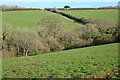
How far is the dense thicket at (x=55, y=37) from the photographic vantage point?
141 feet

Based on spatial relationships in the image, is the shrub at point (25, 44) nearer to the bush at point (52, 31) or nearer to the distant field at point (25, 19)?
the bush at point (52, 31)

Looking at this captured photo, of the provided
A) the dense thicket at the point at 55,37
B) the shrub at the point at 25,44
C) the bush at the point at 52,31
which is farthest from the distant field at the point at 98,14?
the shrub at the point at 25,44

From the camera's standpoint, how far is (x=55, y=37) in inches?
2000

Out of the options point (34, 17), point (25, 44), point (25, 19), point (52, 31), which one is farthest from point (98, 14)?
point (25, 44)

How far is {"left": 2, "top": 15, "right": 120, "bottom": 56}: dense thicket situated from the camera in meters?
42.9

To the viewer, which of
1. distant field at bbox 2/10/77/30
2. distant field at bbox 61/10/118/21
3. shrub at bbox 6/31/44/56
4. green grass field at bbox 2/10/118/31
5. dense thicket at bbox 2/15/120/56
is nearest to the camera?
shrub at bbox 6/31/44/56

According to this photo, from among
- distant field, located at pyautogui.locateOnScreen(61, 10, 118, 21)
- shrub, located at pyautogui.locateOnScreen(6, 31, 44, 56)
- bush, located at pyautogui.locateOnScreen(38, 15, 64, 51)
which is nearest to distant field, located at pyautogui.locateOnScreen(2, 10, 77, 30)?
bush, located at pyautogui.locateOnScreen(38, 15, 64, 51)

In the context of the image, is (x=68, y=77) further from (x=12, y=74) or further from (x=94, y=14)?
(x=94, y=14)

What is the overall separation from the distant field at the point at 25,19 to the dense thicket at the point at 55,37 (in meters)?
3.04

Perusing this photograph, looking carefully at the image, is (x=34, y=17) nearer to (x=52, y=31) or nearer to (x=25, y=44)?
(x=52, y=31)

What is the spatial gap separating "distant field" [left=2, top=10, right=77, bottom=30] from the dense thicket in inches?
120

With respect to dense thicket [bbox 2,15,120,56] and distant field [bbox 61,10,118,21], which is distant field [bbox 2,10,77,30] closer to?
dense thicket [bbox 2,15,120,56]

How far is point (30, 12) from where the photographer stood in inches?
2726

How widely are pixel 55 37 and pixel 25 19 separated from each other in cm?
1507
